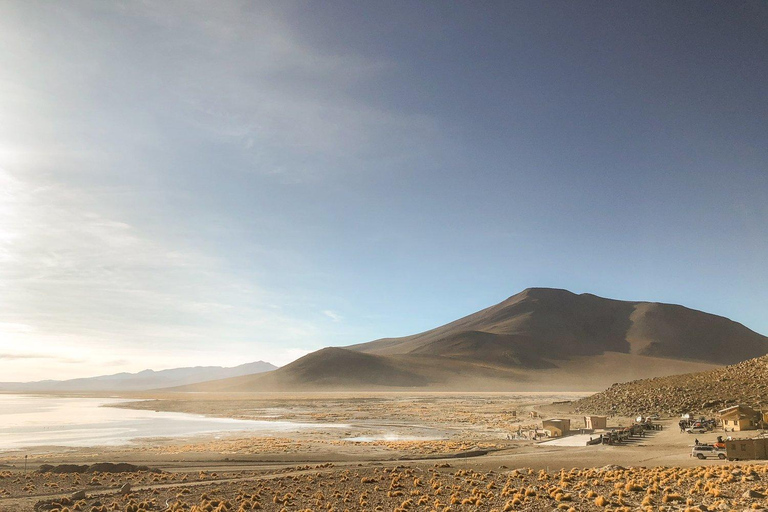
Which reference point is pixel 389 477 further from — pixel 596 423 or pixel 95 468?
pixel 596 423

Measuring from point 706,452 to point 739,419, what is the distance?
34.6 ft

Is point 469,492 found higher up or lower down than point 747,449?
lower down

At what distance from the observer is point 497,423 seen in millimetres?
55719

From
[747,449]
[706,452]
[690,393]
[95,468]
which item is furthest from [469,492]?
[690,393]

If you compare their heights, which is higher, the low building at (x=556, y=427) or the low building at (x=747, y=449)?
the low building at (x=747, y=449)

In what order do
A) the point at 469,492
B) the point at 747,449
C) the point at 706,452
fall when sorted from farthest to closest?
A: the point at 706,452, the point at 747,449, the point at 469,492

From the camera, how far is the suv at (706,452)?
27.1m

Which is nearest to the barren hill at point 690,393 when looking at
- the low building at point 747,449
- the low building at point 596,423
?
the low building at point 596,423

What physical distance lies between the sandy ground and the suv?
657 mm

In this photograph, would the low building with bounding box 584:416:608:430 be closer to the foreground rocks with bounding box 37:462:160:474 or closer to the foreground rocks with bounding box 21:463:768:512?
the foreground rocks with bounding box 21:463:768:512

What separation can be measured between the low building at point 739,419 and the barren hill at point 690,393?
1039cm

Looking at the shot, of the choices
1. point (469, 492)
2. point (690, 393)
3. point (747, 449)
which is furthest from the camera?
point (690, 393)

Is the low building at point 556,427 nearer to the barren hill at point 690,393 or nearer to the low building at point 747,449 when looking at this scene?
the barren hill at point 690,393

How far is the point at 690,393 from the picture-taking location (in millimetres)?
52875
